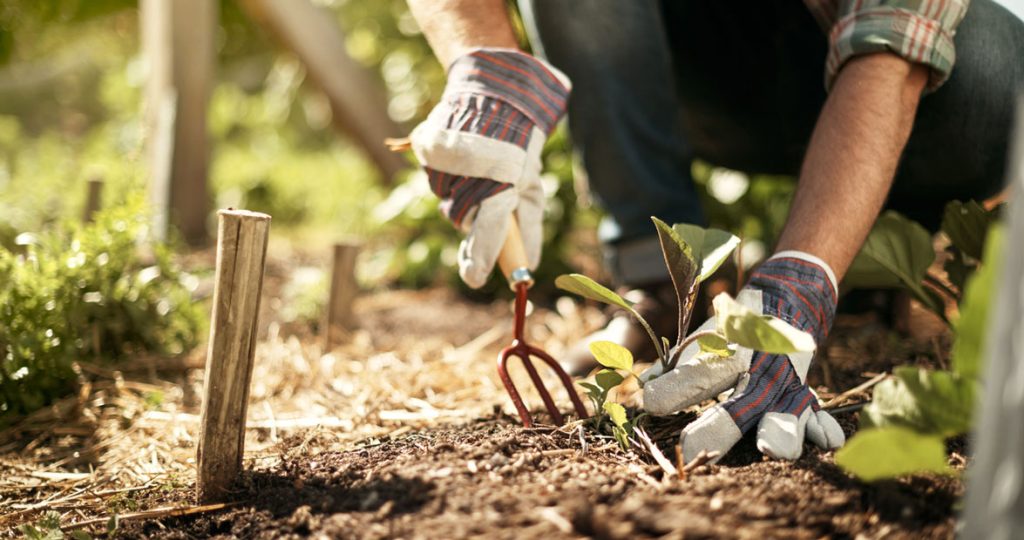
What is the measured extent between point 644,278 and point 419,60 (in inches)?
81.9

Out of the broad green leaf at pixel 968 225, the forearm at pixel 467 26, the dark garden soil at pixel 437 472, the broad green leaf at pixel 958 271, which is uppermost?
the forearm at pixel 467 26

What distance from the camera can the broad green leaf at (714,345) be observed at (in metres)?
0.96

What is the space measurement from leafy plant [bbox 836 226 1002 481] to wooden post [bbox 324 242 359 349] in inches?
55.8

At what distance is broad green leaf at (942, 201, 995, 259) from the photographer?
122cm

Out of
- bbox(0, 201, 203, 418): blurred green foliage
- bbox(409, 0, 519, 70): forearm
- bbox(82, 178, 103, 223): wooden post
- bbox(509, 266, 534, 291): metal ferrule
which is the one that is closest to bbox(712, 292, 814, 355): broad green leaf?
bbox(509, 266, 534, 291): metal ferrule

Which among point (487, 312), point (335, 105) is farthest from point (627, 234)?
point (335, 105)

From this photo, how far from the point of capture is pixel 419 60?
3.44m

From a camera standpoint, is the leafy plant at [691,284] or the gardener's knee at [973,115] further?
the gardener's knee at [973,115]

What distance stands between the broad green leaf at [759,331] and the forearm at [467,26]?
64cm

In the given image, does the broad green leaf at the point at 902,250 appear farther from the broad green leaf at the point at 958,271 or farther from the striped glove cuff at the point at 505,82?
the striped glove cuff at the point at 505,82

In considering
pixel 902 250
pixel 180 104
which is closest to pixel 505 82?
pixel 902 250

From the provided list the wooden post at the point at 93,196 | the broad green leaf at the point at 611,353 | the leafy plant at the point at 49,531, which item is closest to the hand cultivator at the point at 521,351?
the broad green leaf at the point at 611,353

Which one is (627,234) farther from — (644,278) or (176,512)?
(176,512)

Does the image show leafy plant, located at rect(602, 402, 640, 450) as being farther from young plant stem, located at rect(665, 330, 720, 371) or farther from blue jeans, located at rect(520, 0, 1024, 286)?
blue jeans, located at rect(520, 0, 1024, 286)
